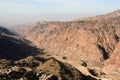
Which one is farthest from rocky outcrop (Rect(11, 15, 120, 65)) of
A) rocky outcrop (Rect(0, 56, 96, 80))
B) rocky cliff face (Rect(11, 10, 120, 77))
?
rocky outcrop (Rect(0, 56, 96, 80))

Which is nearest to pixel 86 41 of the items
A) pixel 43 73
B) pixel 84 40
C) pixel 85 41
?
pixel 85 41

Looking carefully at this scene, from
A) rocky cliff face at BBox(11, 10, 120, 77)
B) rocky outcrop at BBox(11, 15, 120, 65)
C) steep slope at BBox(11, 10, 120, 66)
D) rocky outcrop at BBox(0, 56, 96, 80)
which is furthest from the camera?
rocky outcrop at BBox(11, 15, 120, 65)

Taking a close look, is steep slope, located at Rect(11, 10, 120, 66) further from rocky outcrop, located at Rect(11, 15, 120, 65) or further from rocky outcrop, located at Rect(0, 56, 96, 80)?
rocky outcrop, located at Rect(0, 56, 96, 80)

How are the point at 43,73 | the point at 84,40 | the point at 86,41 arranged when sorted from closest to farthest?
the point at 43,73 < the point at 86,41 < the point at 84,40

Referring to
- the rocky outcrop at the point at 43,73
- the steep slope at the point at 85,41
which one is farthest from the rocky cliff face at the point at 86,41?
the rocky outcrop at the point at 43,73

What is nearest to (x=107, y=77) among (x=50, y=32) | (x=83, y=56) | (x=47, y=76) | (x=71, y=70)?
(x=71, y=70)

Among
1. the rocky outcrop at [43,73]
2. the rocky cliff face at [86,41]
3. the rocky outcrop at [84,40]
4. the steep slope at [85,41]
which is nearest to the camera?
the rocky outcrop at [43,73]

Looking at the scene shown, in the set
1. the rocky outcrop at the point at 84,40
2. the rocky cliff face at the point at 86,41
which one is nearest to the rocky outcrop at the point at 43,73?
the rocky cliff face at the point at 86,41

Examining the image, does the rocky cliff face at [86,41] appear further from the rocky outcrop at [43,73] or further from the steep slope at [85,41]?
the rocky outcrop at [43,73]

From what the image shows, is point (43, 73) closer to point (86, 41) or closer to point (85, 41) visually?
point (86, 41)

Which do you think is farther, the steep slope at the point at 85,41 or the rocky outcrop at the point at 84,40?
the rocky outcrop at the point at 84,40

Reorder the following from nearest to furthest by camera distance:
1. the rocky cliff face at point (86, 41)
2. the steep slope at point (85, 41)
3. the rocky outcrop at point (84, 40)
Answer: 1. the rocky cliff face at point (86, 41)
2. the steep slope at point (85, 41)
3. the rocky outcrop at point (84, 40)
